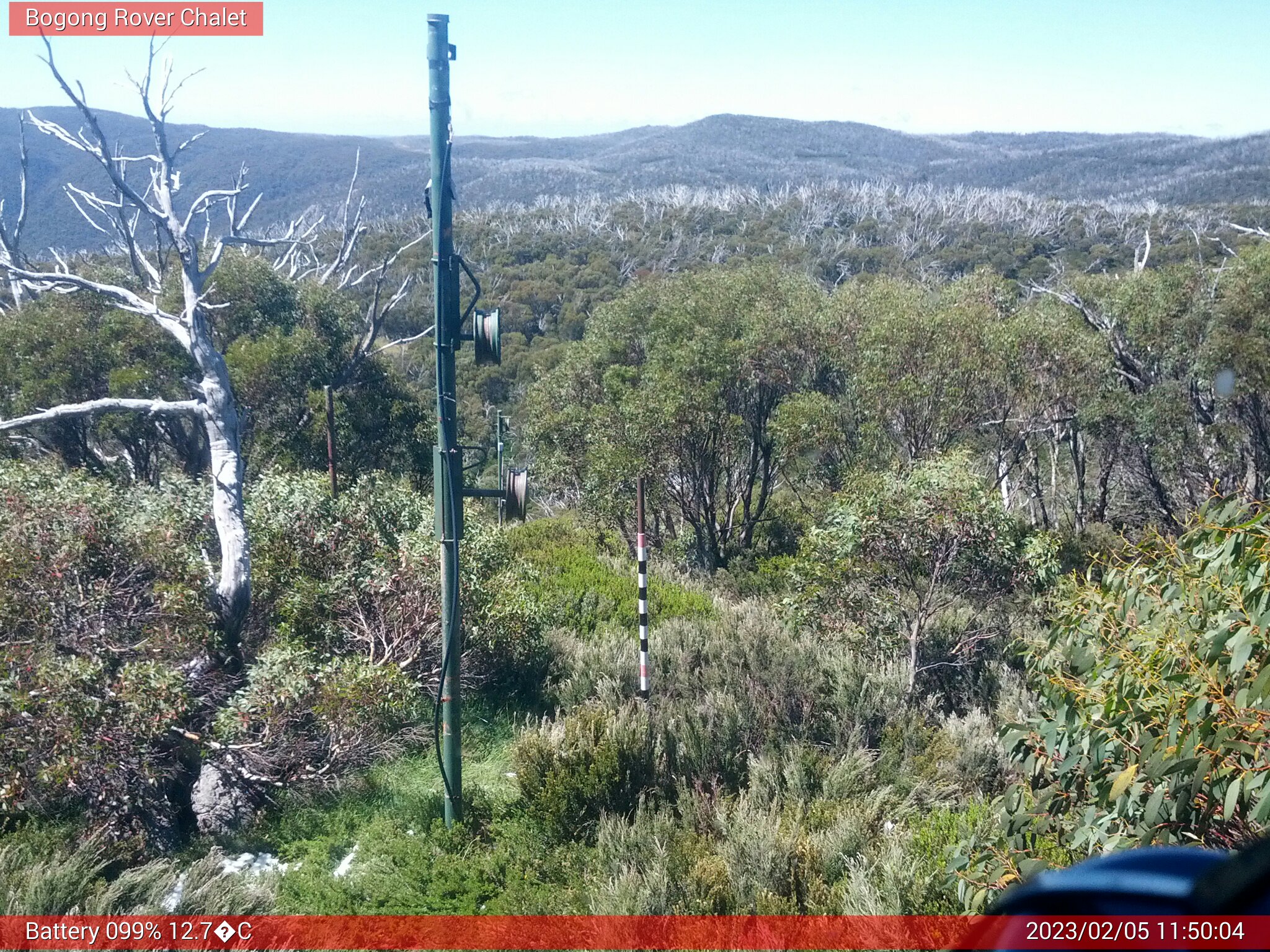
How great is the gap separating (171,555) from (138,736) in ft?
5.09

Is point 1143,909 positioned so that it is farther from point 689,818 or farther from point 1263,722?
point 689,818

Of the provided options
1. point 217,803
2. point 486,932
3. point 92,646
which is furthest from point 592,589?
point 486,932

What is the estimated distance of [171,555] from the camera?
679 centimetres

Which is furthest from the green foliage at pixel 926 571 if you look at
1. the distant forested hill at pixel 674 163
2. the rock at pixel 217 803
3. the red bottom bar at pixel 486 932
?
the distant forested hill at pixel 674 163

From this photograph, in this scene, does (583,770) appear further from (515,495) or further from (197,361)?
(197,361)

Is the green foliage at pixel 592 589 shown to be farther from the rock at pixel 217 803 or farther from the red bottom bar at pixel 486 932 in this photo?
the red bottom bar at pixel 486 932

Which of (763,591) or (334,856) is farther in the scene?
(763,591)

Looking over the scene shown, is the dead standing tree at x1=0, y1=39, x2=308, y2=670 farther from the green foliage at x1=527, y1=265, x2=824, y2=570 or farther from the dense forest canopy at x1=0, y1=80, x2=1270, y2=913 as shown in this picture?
the green foliage at x1=527, y1=265, x2=824, y2=570

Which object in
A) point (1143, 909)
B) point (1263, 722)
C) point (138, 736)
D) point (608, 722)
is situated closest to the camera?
point (1143, 909)

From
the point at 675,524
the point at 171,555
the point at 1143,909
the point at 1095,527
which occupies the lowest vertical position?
the point at 675,524

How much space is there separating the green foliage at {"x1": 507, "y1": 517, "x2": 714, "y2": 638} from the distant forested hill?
5670cm

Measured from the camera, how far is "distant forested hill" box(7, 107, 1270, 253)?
83.9 meters

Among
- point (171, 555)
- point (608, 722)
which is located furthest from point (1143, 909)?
point (171, 555)

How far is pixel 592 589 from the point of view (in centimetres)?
1209
